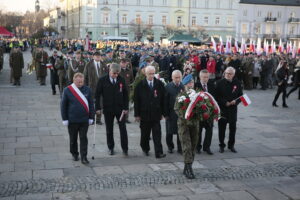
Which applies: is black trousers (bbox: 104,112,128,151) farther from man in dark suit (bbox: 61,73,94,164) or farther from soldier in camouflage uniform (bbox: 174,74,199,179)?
soldier in camouflage uniform (bbox: 174,74,199,179)

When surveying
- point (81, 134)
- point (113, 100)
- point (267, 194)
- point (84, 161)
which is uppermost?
point (113, 100)

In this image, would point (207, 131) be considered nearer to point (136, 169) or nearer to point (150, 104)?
point (150, 104)

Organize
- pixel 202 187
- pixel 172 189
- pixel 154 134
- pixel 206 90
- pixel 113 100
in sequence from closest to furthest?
1. pixel 172 189
2. pixel 202 187
3. pixel 154 134
4. pixel 113 100
5. pixel 206 90

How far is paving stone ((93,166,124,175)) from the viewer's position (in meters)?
6.88

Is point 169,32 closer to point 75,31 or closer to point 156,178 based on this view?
point 75,31

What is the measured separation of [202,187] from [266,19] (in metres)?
80.6

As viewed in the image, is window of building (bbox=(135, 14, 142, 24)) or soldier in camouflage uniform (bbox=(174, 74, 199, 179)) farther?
window of building (bbox=(135, 14, 142, 24))

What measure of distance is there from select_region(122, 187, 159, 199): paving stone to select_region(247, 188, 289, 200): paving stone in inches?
59.7

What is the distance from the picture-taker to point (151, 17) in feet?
254

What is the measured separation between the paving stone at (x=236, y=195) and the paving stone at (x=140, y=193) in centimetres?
102

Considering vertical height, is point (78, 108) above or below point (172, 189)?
above

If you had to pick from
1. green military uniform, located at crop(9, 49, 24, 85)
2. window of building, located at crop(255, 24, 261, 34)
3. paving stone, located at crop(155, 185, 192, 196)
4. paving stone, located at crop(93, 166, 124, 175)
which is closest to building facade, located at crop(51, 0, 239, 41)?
window of building, located at crop(255, 24, 261, 34)

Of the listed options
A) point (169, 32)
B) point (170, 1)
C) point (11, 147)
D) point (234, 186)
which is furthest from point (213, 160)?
point (170, 1)

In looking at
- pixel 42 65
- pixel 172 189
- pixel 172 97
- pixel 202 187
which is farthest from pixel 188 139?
pixel 42 65
